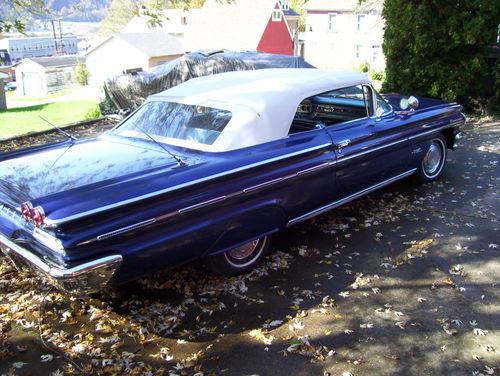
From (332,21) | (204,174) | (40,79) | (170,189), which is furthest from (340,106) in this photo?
(40,79)

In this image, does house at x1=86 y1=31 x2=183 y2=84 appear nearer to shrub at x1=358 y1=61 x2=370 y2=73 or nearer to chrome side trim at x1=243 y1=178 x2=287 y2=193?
shrub at x1=358 y1=61 x2=370 y2=73

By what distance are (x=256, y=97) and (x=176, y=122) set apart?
0.77 m

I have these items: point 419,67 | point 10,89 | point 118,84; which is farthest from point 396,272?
point 10,89

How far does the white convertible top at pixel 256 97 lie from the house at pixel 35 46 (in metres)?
98.6

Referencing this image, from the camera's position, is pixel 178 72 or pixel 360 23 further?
pixel 360 23

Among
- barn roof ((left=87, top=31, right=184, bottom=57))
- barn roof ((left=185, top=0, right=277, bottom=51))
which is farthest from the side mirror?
barn roof ((left=87, top=31, right=184, bottom=57))

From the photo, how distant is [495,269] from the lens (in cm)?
412

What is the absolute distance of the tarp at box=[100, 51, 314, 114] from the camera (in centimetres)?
1332

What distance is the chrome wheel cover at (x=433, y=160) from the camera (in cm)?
623

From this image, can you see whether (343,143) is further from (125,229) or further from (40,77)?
(40,77)

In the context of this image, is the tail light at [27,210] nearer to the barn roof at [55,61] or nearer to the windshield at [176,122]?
the windshield at [176,122]

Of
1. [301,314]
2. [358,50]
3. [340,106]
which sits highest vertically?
[340,106]

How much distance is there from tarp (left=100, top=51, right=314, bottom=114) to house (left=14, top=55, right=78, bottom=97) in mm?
52238

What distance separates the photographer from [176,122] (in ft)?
14.3
